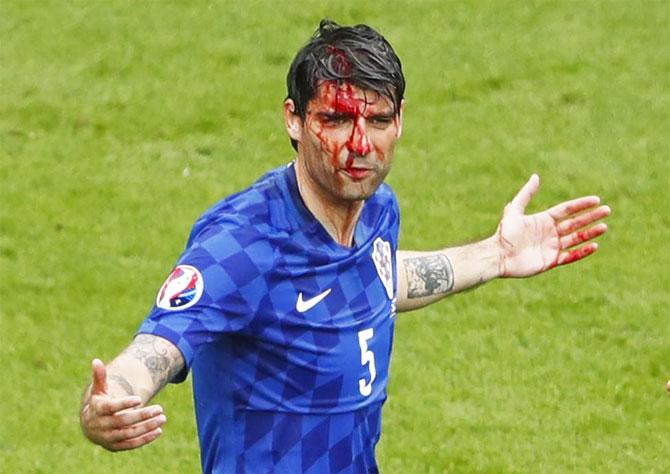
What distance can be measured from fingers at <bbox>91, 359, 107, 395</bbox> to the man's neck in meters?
1.18

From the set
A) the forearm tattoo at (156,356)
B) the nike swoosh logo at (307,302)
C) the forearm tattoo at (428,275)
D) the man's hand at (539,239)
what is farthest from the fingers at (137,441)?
the man's hand at (539,239)

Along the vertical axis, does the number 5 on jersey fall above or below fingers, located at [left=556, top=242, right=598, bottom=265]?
below

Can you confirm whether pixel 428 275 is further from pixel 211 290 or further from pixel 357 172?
pixel 211 290

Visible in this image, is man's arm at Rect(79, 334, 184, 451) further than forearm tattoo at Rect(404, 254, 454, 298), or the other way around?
forearm tattoo at Rect(404, 254, 454, 298)

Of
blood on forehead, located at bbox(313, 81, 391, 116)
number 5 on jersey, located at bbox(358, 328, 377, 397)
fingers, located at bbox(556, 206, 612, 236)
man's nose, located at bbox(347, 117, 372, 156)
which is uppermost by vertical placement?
blood on forehead, located at bbox(313, 81, 391, 116)

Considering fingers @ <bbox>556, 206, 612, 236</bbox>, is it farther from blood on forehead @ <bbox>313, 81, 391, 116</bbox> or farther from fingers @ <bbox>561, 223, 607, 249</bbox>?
blood on forehead @ <bbox>313, 81, 391, 116</bbox>

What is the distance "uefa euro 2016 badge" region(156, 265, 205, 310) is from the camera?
19.1 feet

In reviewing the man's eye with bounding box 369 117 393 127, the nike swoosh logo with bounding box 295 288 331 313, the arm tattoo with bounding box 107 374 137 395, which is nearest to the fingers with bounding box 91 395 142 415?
the arm tattoo with bounding box 107 374 137 395

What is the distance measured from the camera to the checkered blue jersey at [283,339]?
5973 millimetres

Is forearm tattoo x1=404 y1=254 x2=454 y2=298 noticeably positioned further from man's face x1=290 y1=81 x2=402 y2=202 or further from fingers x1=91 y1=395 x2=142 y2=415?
fingers x1=91 y1=395 x2=142 y2=415

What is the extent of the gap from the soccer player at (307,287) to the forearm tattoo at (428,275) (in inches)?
20.8

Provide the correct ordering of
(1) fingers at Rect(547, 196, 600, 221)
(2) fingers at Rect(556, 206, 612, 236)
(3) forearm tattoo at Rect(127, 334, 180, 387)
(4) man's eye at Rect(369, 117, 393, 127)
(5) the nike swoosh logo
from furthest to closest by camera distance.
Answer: (2) fingers at Rect(556, 206, 612, 236) < (1) fingers at Rect(547, 196, 600, 221) < (4) man's eye at Rect(369, 117, 393, 127) < (5) the nike swoosh logo < (3) forearm tattoo at Rect(127, 334, 180, 387)

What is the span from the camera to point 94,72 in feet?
46.2

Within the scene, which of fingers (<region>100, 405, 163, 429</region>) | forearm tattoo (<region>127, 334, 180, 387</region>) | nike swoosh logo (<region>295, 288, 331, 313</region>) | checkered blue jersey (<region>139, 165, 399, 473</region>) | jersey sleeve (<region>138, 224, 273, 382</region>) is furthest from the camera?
nike swoosh logo (<region>295, 288, 331, 313</region>)
